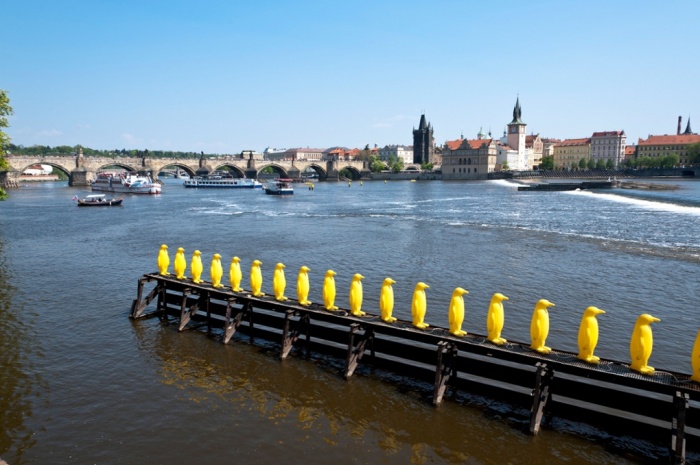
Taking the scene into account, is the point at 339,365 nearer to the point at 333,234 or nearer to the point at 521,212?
the point at 333,234

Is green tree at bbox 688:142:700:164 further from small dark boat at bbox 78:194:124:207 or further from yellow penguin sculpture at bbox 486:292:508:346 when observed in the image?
yellow penguin sculpture at bbox 486:292:508:346

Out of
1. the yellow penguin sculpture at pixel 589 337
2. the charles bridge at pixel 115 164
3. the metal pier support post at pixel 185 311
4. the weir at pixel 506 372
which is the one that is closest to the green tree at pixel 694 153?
the charles bridge at pixel 115 164

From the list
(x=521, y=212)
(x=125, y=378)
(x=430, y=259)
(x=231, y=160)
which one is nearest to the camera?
(x=125, y=378)

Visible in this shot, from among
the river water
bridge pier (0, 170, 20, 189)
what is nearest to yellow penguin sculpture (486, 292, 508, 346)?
the river water

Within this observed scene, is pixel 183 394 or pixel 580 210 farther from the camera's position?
pixel 580 210

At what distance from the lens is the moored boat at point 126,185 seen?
128m

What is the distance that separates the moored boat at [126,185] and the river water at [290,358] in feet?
269

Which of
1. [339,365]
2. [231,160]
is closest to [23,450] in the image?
[339,365]

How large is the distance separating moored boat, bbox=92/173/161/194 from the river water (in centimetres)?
8212

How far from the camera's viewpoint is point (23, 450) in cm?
1288

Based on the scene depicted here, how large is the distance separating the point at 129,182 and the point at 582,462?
437 feet

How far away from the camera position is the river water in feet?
42.4

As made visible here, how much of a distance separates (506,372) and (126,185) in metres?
131

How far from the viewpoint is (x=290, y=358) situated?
18.3 meters
